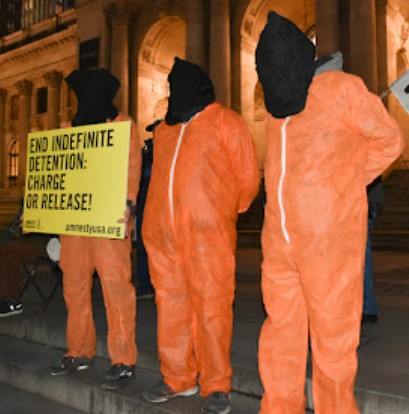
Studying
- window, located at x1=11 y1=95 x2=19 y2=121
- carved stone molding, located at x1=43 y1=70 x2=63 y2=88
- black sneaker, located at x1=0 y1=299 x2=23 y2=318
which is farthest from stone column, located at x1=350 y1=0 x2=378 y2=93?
window, located at x1=11 y1=95 x2=19 y2=121

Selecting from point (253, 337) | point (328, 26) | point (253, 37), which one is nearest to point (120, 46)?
point (253, 37)

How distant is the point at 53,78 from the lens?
37094 mm

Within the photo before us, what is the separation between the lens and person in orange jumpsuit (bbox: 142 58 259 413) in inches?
107

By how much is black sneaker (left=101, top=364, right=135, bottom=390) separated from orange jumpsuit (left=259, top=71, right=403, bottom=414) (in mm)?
1257

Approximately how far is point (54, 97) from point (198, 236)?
37019mm

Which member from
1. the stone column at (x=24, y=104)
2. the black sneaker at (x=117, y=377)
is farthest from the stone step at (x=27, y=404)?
the stone column at (x=24, y=104)

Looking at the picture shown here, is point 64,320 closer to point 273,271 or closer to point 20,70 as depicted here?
point 273,271

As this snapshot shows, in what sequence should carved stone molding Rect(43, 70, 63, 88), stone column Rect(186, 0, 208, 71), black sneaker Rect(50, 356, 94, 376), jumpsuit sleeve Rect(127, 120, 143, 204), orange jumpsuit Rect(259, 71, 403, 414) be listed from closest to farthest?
orange jumpsuit Rect(259, 71, 403, 414) < jumpsuit sleeve Rect(127, 120, 143, 204) < black sneaker Rect(50, 356, 94, 376) < stone column Rect(186, 0, 208, 71) < carved stone molding Rect(43, 70, 63, 88)

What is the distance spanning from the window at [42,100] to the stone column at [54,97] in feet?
4.07

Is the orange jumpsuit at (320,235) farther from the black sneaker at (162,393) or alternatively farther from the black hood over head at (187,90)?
the black sneaker at (162,393)

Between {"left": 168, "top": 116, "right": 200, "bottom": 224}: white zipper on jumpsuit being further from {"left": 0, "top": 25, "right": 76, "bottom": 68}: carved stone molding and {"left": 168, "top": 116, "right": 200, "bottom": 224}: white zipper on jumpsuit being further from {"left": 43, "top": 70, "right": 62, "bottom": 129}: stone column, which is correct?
{"left": 43, "top": 70, "right": 62, "bottom": 129}: stone column

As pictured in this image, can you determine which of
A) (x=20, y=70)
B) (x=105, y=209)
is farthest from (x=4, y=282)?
(x=20, y=70)

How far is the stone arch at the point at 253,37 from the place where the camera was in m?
22.7

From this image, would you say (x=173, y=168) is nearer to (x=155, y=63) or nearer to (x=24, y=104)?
(x=155, y=63)
